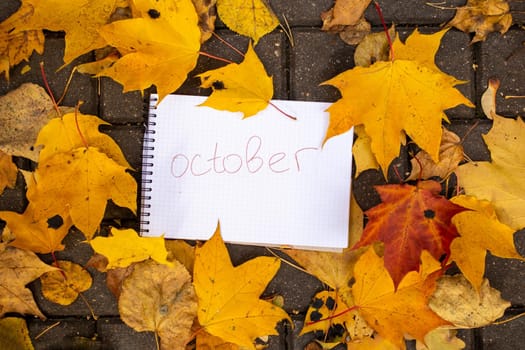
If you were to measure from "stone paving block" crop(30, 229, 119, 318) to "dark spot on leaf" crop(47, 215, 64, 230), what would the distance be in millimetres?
28

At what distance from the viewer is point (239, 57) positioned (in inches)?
38.8

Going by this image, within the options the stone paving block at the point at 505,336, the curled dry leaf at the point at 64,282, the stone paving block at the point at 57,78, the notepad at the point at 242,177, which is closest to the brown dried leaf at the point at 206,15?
the notepad at the point at 242,177

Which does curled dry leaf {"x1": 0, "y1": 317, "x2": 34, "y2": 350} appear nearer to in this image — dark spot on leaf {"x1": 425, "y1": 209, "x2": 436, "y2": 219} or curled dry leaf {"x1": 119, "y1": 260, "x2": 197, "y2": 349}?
curled dry leaf {"x1": 119, "y1": 260, "x2": 197, "y2": 349}

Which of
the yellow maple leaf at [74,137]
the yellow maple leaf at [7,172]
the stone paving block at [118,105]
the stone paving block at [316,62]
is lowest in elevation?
the yellow maple leaf at [7,172]

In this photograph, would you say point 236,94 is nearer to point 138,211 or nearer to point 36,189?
point 138,211

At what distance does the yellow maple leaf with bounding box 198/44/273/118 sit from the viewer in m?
0.93

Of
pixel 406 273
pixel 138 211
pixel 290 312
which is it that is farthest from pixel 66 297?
pixel 406 273

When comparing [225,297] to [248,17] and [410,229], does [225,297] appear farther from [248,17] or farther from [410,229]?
[248,17]

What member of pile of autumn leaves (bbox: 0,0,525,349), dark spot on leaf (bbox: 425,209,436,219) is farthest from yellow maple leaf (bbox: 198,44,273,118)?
dark spot on leaf (bbox: 425,209,436,219)

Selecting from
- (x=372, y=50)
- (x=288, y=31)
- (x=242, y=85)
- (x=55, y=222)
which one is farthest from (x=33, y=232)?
(x=372, y=50)

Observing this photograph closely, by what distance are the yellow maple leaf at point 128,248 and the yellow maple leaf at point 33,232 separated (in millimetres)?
79

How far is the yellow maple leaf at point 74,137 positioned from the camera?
939 millimetres

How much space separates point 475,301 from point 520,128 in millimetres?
336

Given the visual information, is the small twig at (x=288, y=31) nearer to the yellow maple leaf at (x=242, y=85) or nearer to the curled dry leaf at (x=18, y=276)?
the yellow maple leaf at (x=242, y=85)
